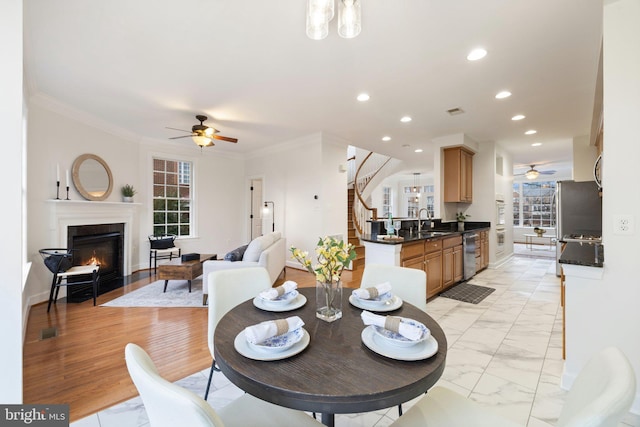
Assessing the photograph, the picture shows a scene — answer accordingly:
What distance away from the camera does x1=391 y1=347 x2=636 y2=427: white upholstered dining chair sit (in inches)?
25.9

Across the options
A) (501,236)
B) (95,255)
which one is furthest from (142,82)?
(501,236)

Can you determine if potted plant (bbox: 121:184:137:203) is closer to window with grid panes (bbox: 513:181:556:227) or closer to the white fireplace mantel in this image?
the white fireplace mantel

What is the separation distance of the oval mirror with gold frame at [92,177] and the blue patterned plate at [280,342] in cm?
493

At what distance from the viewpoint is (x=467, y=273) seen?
16.3 ft

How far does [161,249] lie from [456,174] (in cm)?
594

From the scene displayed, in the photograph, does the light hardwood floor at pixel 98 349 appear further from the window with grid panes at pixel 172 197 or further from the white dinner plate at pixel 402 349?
the window with grid panes at pixel 172 197

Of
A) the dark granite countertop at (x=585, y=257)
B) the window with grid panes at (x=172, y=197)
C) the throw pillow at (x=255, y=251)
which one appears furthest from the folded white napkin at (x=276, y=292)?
the window with grid panes at (x=172, y=197)

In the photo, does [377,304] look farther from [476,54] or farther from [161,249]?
[161,249]

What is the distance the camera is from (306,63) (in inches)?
112

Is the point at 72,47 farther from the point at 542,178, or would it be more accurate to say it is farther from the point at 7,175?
the point at 542,178

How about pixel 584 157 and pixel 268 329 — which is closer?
pixel 268 329

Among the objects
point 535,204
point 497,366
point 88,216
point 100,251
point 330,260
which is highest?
point 535,204

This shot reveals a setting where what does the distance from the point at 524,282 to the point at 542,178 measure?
26.0 feet
